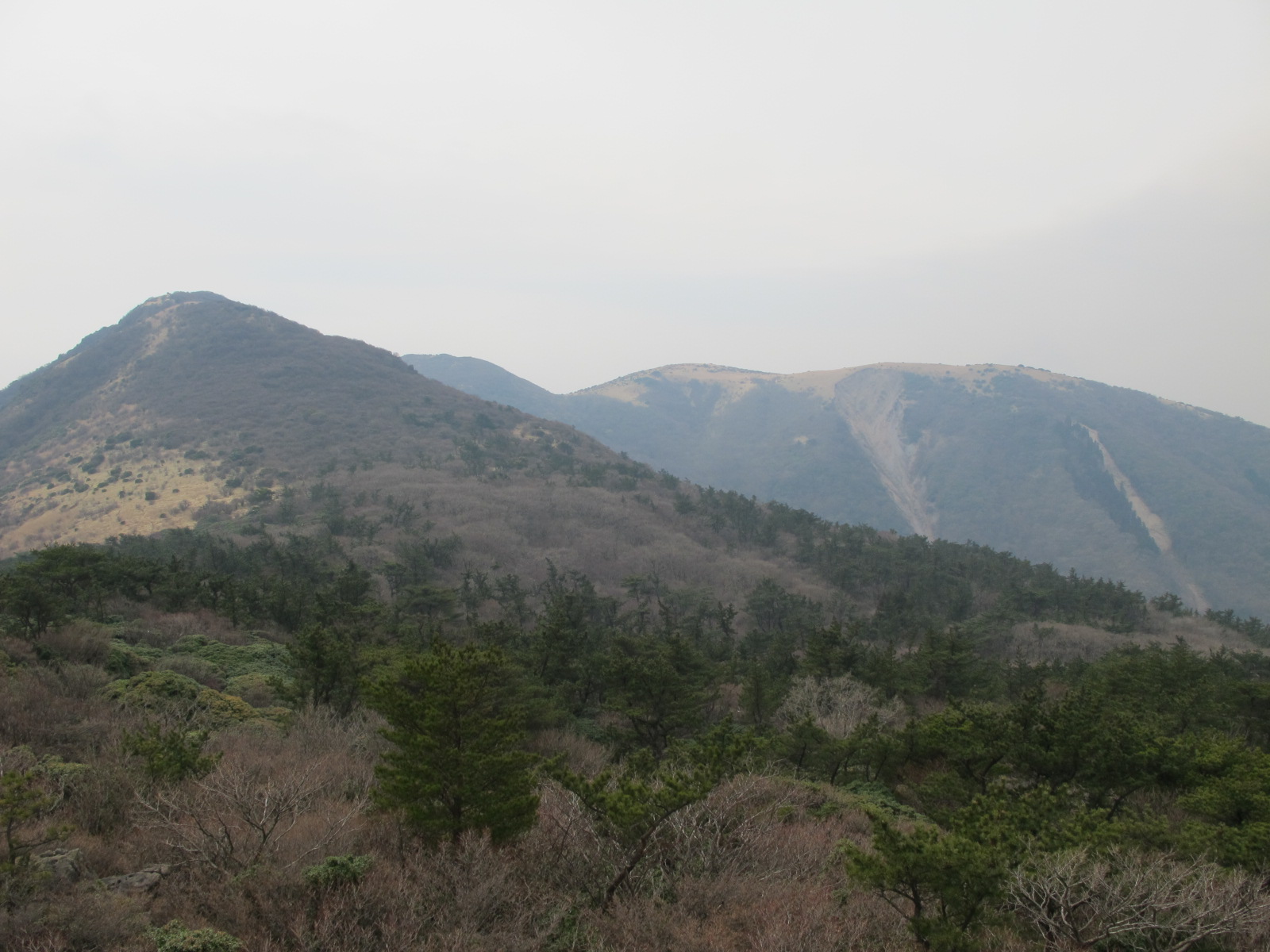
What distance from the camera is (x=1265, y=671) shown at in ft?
130

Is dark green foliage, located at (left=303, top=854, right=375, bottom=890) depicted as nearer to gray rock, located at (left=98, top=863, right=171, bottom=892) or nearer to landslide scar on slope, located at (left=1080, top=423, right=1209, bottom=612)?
gray rock, located at (left=98, top=863, right=171, bottom=892)

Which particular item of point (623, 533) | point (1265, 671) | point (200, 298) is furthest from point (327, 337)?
point (1265, 671)

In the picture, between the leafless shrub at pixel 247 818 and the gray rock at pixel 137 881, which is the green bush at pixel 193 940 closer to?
the leafless shrub at pixel 247 818

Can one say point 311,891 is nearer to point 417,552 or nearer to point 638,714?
point 638,714

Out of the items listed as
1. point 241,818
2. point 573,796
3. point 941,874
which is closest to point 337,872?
point 241,818

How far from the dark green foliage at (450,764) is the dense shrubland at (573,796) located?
2.0 inches

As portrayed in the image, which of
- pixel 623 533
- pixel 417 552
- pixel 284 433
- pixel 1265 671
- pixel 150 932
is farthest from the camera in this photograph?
pixel 284 433

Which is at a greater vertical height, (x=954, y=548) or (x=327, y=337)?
(x=327, y=337)

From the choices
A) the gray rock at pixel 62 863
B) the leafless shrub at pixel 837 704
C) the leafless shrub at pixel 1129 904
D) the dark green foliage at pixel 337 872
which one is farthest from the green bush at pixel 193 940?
the leafless shrub at pixel 837 704

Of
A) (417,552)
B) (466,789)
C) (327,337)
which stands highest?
(327,337)

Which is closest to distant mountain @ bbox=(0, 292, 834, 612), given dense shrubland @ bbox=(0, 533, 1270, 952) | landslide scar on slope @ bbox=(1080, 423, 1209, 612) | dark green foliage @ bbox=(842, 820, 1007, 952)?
dense shrubland @ bbox=(0, 533, 1270, 952)

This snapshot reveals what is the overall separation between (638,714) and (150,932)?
15961mm

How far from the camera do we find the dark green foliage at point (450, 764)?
9906 millimetres

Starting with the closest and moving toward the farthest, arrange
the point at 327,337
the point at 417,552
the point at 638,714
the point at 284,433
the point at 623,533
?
the point at 638,714
the point at 417,552
the point at 623,533
the point at 284,433
the point at 327,337
